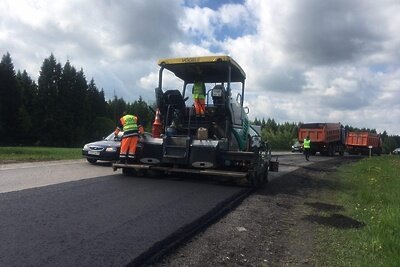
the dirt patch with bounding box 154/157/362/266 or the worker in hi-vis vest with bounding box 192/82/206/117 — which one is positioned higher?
the worker in hi-vis vest with bounding box 192/82/206/117

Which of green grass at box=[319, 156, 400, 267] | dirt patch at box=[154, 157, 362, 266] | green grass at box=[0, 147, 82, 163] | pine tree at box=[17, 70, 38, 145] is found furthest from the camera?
pine tree at box=[17, 70, 38, 145]

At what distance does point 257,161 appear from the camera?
10.5 m

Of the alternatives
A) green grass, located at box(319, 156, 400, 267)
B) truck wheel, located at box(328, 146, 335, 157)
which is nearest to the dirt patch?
green grass, located at box(319, 156, 400, 267)

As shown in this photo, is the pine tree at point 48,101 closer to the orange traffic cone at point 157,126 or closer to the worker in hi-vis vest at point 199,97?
the orange traffic cone at point 157,126

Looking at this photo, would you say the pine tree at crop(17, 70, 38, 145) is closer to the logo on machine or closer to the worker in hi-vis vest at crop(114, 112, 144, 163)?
the worker in hi-vis vest at crop(114, 112, 144, 163)

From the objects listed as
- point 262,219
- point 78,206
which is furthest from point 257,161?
point 78,206

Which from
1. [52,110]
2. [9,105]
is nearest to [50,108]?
[52,110]

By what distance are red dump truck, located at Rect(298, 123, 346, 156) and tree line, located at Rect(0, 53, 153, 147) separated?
77.0 feet

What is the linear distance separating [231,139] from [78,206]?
503 cm

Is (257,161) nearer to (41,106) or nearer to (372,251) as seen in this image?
(372,251)

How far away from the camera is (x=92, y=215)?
6.30m

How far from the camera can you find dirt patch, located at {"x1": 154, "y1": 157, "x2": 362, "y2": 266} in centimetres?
515

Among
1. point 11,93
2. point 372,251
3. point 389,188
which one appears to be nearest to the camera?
point 372,251

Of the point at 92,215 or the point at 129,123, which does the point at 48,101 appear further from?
the point at 92,215
